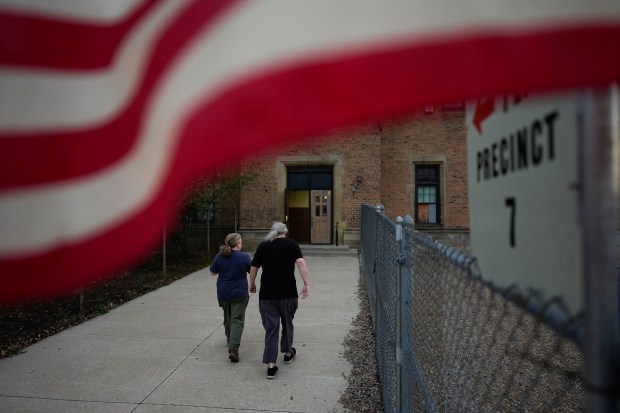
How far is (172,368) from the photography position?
18.1 feet

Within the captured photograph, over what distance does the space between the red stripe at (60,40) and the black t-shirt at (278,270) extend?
14.5ft

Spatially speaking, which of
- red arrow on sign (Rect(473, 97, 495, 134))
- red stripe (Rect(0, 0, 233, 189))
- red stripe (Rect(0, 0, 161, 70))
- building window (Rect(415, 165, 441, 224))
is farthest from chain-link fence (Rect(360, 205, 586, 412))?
building window (Rect(415, 165, 441, 224))

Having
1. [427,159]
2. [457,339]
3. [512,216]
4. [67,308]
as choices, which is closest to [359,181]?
[427,159]

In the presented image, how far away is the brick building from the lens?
18828 mm

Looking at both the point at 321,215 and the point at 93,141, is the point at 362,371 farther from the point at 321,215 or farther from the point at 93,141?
the point at 321,215

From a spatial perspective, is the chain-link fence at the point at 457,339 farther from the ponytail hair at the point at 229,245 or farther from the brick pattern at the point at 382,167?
the brick pattern at the point at 382,167

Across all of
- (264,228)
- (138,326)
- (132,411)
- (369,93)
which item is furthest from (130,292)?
(369,93)

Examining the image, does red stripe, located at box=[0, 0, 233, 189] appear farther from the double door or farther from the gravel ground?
the double door

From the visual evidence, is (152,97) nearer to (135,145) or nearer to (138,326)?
(135,145)

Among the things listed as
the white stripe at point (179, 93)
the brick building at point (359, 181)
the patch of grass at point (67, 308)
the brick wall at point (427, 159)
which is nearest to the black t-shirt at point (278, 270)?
the patch of grass at point (67, 308)

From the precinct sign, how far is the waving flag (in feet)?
0.57

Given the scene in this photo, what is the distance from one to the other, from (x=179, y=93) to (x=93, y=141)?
27 centimetres

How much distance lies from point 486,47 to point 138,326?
301 inches

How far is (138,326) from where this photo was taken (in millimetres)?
7414
